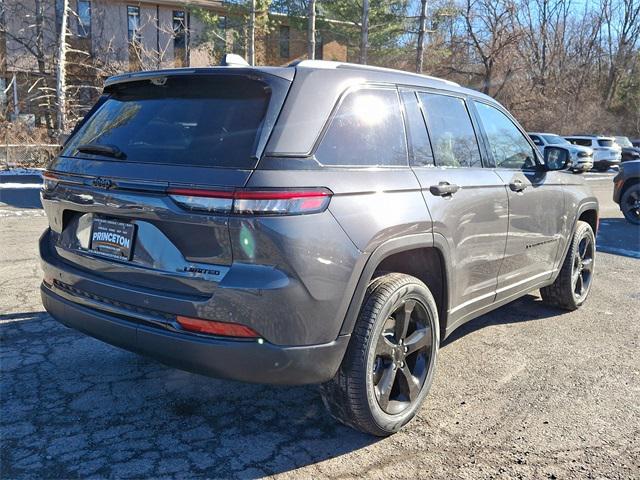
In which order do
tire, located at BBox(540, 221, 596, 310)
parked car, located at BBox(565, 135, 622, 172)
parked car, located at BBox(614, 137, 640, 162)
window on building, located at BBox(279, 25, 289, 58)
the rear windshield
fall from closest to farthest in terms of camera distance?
the rear windshield
tire, located at BBox(540, 221, 596, 310)
parked car, located at BBox(565, 135, 622, 172)
parked car, located at BBox(614, 137, 640, 162)
window on building, located at BBox(279, 25, 289, 58)

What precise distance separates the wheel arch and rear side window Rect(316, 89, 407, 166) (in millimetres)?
455

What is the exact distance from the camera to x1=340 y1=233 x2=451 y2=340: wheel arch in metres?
2.74

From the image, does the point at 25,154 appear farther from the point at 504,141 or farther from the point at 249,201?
the point at 249,201

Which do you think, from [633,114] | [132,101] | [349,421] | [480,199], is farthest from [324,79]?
[633,114]

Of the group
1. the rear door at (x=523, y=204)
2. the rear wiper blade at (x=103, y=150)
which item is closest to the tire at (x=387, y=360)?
the rear door at (x=523, y=204)

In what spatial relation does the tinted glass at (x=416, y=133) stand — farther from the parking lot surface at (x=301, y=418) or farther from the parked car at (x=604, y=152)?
the parked car at (x=604, y=152)

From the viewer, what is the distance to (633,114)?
156ft

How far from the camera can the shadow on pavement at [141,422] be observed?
2.72 m

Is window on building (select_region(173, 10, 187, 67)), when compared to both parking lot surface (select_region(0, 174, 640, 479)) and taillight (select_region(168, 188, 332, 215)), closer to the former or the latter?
parking lot surface (select_region(0, 174, 640, 479))

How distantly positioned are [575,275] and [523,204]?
5.17 feet

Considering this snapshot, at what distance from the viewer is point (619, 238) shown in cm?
970

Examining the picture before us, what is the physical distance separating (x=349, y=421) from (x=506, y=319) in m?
2.75

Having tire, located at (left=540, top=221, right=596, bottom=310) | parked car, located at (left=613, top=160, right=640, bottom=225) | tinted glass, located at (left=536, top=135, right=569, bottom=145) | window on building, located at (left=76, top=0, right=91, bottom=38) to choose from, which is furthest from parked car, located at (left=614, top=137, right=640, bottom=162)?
window on building, located at (left=76, top=0, right=91, bottom=38)

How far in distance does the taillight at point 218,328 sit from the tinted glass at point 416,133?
1.42 m
